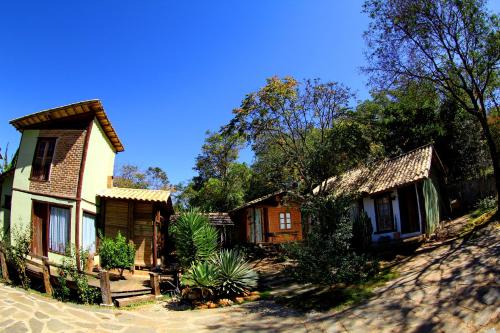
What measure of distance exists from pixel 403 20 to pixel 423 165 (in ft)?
Answer: 21.3

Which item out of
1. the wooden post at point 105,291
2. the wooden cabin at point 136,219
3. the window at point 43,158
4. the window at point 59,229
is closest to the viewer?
the wooden post at point 105,291

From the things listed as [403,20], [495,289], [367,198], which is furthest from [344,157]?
[495,289]

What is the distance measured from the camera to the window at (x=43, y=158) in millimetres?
A: 14445

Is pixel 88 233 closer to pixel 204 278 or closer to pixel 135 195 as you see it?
pixel 135 195

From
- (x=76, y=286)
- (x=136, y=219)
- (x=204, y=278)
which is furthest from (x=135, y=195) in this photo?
(x=204, y=278)

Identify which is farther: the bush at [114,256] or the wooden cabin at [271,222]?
the wooden cabin at [271,222]

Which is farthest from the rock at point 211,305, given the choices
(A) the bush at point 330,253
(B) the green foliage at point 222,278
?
(A) the bush at point 330,253

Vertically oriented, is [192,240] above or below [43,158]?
below

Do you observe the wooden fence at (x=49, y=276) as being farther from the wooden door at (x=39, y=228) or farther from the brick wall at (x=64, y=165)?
the brick wall at (x=64, y=165)

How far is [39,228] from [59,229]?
1.24m

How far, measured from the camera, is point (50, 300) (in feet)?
33.6

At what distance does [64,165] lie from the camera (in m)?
14.2

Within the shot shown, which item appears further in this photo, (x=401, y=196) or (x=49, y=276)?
(x=401, y=196)

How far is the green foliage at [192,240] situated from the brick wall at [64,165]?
170 inches
